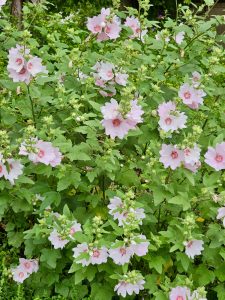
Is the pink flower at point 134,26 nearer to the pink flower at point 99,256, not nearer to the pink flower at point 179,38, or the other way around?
the pink flower at point 179,38

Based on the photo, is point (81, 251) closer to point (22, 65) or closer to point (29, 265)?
point (29, 265)

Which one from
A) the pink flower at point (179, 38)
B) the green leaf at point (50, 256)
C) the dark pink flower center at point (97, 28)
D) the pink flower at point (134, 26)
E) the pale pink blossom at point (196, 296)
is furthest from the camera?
the pink flower at point (134, 26)

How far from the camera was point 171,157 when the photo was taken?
2.68 meters

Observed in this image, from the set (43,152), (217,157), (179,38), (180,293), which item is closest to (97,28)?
(179,38)

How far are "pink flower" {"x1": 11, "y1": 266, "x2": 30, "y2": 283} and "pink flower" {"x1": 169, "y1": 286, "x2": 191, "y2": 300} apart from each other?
85 cm

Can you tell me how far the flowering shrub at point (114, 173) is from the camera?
2.67m

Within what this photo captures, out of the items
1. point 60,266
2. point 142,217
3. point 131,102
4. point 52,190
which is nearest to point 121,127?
point 131,102

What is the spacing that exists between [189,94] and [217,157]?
40cm

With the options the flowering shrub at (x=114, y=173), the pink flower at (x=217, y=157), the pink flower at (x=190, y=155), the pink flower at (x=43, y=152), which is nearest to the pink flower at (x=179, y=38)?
the flowering shrub at (x=114, y=173)

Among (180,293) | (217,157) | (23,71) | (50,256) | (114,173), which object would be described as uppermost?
(23,71)

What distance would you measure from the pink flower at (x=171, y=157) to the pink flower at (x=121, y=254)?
0.41 metres

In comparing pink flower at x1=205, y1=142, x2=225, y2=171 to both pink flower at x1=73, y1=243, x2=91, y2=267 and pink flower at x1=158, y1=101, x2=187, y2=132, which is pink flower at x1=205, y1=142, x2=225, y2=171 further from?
pink flower at x1=73, y1=243, x2=91, y2=267

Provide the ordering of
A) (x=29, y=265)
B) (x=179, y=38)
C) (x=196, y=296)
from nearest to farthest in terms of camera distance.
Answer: (x=196, y=296) < (x=29, y=265) < (x=179, y=38)

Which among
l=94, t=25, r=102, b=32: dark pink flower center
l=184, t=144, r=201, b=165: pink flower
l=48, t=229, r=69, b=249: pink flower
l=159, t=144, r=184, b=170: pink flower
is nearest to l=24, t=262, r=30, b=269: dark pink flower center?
l=48, t=229, r=69, b=249: pink flower
